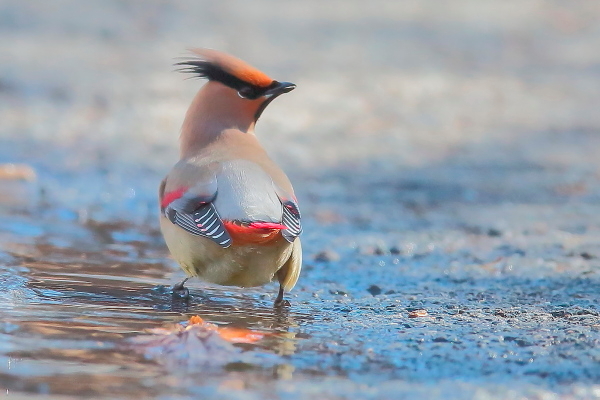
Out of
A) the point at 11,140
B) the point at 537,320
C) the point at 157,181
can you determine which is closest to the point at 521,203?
the point at 157,181

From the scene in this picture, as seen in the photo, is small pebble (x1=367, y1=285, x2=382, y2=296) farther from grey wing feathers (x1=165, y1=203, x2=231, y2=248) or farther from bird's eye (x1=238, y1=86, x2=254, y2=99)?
bird's eye (x1=238, y1=86, x2=254, y2=99)

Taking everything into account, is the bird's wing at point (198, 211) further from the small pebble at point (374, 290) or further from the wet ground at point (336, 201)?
the small pebble at point (374, 290)

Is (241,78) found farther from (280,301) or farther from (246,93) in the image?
(280,301)

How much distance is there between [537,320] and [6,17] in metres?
8.94

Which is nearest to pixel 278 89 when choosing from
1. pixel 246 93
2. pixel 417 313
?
pixel 246 93

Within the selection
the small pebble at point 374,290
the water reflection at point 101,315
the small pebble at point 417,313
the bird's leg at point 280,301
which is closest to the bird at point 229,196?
the bird's leg at point 280,301

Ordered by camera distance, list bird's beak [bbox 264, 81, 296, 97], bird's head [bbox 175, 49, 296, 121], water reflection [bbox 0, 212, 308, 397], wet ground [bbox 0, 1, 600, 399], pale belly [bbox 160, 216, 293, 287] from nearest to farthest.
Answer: water reflection [bbox 0, 212, 308, 397]
wet ground [bbox 0, 1, 600, 399]
pale belly [bbox 160, 216, 293, 287]
bird's beak [bbox 264, 81, 296, 97]
bird's head [bbox 175, 49, 296, 121]

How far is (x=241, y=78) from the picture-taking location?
5137 mm

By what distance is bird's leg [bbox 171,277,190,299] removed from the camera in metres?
4.57

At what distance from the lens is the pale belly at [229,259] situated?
432 cm

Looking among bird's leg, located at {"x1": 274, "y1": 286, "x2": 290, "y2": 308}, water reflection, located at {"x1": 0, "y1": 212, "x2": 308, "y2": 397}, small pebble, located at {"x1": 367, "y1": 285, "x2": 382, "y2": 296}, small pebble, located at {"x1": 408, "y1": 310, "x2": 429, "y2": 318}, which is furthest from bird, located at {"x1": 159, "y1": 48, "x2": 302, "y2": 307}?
small pebble, located at {"x1": 408, "y1": 310, "x2": 429, "y2": 318}

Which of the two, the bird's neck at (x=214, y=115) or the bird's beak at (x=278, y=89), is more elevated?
the bird's beak at (x=278, y=89)

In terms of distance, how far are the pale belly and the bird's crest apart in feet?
2.78

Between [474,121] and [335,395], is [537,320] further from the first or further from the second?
[474,121]
